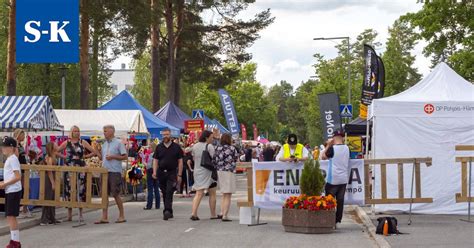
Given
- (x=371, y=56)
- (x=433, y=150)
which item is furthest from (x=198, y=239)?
(x=371, y=56)

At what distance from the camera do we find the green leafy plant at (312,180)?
44.7 feet

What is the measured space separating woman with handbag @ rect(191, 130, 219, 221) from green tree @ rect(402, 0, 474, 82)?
2597cm

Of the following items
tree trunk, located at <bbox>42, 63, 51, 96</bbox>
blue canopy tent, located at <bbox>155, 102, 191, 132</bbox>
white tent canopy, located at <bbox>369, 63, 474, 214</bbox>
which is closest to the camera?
white tent canopy, located at <bbox>369, 63, 474, 214</bbox>

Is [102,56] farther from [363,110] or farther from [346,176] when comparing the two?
[346,176]

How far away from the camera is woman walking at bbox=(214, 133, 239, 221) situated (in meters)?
15.8

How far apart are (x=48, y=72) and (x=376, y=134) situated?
41084mm

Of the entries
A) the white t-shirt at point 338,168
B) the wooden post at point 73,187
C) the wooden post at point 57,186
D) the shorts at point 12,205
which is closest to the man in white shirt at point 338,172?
the white t-shirt at point 338,168

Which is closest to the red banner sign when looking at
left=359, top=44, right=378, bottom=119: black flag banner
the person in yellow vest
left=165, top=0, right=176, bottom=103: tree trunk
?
left=165, top=0, right=176, bottom=103: tree trunk

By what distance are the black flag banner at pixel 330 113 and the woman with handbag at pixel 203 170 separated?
13.0 meters

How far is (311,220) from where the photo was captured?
530 inches

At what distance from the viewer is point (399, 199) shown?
51.5ft

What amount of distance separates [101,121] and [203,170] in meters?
12.5

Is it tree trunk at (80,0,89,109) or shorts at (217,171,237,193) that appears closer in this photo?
shorts at (217,171,237,193)

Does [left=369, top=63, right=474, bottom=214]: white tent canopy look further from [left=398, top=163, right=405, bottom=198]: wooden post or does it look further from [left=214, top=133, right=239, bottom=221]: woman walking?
[left=214, top=133, right=239, bottom=221]: woman walking
